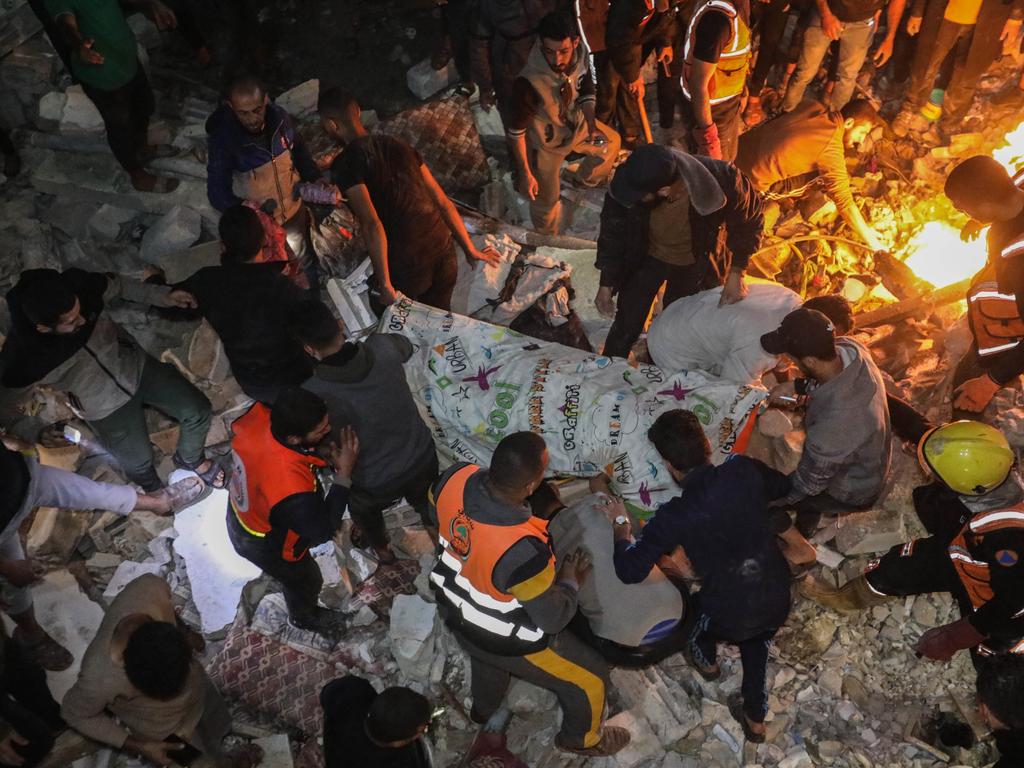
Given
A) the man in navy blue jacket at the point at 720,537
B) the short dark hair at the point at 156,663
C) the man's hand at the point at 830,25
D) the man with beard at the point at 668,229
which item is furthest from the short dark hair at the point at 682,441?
the man's hand at the point at 830,25

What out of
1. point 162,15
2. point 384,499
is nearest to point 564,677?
point 384,499

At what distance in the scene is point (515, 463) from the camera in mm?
2971

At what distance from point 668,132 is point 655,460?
3.70 m

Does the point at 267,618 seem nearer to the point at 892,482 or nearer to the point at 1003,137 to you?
the point at 892,482

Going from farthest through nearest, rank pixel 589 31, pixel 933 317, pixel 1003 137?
pixel 1003 137 < pixel 589 31 < pixel 933 317

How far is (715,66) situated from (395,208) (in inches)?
92.3

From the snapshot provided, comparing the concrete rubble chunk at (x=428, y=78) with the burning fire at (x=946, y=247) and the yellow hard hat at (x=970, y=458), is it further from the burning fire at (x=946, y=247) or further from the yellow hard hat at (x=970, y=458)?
the yellow hard hat at (x=970, y=458)

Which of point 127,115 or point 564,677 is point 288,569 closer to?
point 564,677

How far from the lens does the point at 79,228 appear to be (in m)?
6.00

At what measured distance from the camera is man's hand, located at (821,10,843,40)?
589 centimetres

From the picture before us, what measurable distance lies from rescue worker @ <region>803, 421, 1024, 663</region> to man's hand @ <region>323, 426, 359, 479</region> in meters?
2.60

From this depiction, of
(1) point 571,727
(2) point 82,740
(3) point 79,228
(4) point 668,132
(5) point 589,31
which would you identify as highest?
(5) point 589,31

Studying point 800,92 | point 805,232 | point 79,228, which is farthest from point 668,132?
point 79,228

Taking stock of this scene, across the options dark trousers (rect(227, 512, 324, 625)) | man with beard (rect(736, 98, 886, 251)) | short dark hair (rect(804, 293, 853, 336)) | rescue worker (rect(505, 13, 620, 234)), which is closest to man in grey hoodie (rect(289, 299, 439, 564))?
dark trousers (rect(227, 512, 324, 625))
